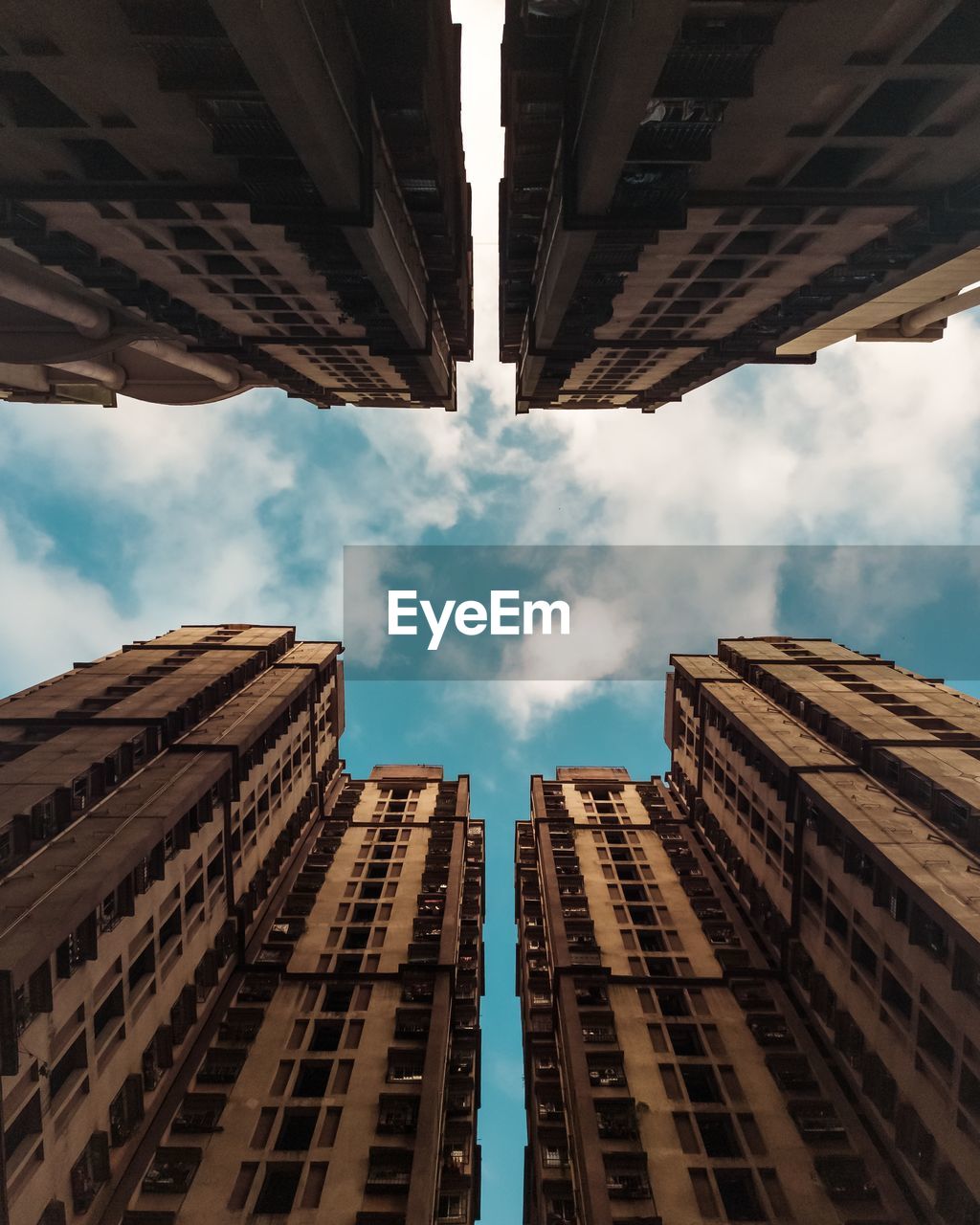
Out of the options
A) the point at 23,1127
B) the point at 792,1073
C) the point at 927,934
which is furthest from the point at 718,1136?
the point at 23,1127

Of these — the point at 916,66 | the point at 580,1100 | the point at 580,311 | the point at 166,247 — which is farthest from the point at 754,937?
the point at 166,247

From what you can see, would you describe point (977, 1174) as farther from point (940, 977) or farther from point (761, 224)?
point (761, 224)

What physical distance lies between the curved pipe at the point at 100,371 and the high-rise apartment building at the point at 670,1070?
185 feet

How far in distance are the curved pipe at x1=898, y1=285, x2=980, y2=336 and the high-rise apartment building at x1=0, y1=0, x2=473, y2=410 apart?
1252 inches

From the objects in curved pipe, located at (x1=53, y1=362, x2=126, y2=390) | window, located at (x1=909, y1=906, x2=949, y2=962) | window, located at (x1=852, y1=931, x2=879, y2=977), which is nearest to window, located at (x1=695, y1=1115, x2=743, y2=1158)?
window, located at (x1=852, y1=931, x2=879, y2=977)

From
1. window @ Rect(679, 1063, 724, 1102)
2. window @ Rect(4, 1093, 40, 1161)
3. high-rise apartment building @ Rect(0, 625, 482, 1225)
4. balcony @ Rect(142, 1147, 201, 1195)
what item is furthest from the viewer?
window @ Rect(679, 1063, 724, 1102)

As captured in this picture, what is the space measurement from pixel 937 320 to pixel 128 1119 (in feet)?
218

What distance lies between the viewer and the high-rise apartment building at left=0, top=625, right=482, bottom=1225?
933 inches

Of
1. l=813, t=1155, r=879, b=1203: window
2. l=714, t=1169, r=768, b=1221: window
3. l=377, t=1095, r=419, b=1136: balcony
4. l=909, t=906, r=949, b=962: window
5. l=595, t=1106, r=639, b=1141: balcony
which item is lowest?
l=714, t=1169, r=768, b=1221: window

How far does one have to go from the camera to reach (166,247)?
2950cm

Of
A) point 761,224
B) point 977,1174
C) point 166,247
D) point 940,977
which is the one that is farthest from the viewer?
point 166,247

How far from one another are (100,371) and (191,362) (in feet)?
29.1

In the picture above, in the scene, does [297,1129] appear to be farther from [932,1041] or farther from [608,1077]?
[932,1041]

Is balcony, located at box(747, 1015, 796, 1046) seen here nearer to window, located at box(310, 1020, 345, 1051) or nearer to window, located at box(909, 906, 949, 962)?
window, located at box(909, 906, 949, 962)
